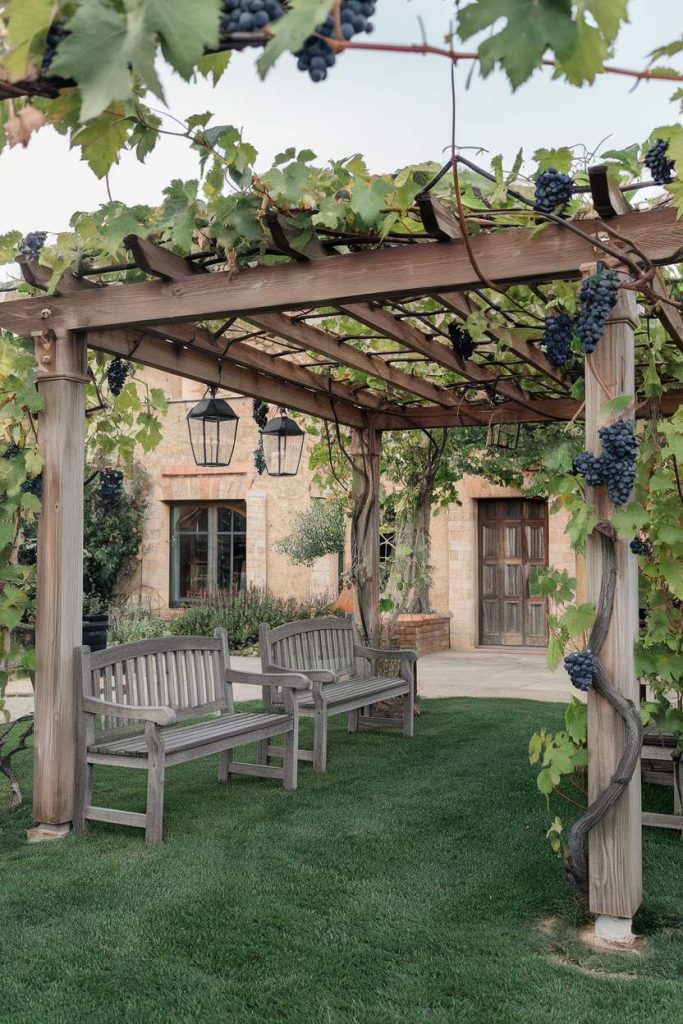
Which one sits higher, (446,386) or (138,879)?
(446,386)

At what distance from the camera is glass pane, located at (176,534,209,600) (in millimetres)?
14156

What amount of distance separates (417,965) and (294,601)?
31.8 feet

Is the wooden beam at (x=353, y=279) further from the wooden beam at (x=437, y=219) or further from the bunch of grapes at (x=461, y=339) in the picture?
the bunch of grapes at (x=461, y=339)

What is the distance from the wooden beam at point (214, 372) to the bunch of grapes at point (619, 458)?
8.25 feet

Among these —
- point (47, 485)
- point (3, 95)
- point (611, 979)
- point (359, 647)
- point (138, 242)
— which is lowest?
point (611, 979)

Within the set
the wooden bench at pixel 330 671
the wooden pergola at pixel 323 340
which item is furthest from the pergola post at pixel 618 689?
the wooden bench at pixel 330 671

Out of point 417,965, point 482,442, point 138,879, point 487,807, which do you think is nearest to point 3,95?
point 417,965

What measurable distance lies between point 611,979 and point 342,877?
3.94 ft

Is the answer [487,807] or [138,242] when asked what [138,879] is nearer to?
[487,807]

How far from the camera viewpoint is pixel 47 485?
168 inches

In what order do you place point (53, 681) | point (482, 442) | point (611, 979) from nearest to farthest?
point (611, 979), point (53, 681), point (482, 442)

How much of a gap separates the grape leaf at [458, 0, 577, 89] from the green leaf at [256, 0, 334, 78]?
0.58 feet

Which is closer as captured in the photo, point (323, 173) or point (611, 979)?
point (611, 979)

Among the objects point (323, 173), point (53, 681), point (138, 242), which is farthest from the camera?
point (53, 681)
